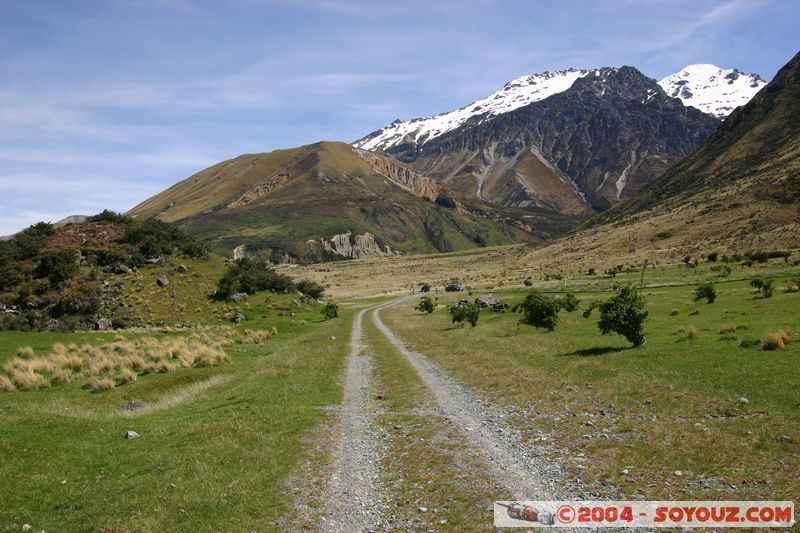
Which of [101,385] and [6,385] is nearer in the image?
[6,385]

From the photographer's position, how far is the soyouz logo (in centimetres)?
804

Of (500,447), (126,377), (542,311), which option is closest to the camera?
(500,447)

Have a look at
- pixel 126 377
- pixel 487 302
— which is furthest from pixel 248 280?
pixel 126 377

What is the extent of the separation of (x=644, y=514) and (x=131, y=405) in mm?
18954

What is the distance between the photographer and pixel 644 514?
849 cm

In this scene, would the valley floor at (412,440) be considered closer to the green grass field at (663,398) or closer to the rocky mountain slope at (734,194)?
the green grass field at (663,398)

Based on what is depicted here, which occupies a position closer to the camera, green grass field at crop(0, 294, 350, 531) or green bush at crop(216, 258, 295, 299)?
green grass field at crop(0, 294, 350, 531)

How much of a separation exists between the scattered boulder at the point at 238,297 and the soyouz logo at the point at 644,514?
162ft

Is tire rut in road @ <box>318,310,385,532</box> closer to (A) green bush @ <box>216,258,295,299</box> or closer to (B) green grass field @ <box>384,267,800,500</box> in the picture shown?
(B) green grass field @ <box>384,267,800,500</box>

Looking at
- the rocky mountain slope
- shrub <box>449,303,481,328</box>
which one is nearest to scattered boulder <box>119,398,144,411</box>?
shrub <box>449,303,481,328</box>

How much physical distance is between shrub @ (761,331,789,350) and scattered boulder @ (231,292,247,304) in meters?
46.9

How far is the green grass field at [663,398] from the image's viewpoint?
9797mm

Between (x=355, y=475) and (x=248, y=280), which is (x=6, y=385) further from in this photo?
(x=248, y=280)

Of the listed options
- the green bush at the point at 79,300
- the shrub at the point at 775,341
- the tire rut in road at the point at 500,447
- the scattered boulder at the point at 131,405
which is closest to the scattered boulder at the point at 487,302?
the shrub at the point at 775,341
